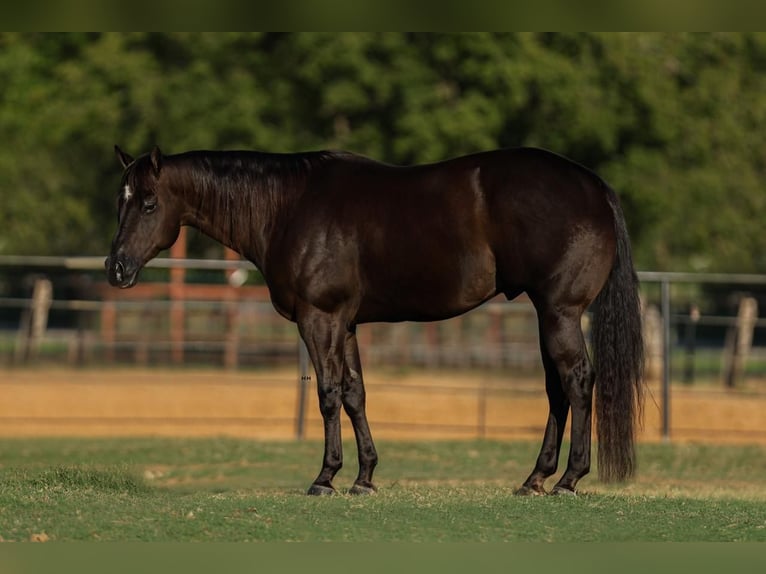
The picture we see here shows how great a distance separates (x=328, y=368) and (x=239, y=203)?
1.20 m

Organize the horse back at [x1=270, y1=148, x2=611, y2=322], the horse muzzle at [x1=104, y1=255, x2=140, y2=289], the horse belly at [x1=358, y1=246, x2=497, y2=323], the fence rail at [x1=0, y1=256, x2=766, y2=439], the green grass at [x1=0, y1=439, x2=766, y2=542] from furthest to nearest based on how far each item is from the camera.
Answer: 1. the fence rail at [x1=0, y1=256, x2=766, y2=439]
2. the horse muzzle at [x1=104, y1=255, x2=140, y2=289]
3. the horse belly at [x1=358, y1=246, x2=497, y2=323]
4. the horse back at [x1=270, y1=148, x2=611, y2=322]
5. the green grass at [x1=0, y1=439, x2=766, y2=542]

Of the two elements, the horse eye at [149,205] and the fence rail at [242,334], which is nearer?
the horse eye at [149,205]

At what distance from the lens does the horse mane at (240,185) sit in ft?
29.3

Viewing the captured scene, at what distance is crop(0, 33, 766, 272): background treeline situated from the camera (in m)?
27.6

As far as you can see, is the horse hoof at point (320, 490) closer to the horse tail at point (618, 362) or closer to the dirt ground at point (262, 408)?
the horse tail at point (618, 362)

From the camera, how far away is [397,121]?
27703 mm

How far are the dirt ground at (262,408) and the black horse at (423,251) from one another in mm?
7587

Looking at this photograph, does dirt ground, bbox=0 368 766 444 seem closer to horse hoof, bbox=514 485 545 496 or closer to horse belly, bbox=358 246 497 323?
horse hoof, bbox=514 485 545 496

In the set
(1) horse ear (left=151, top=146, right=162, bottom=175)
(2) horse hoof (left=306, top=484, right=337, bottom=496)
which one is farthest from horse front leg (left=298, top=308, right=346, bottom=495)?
(1) horse ear (left=151, top=146, right=162, bottom=175)

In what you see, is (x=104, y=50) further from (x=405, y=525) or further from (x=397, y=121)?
(x=405, y=525)

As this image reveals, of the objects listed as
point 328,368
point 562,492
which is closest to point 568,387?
point 562,492

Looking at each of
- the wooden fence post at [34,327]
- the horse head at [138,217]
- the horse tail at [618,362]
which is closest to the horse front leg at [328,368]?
the horse head at [138,217]

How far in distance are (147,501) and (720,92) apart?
24.6 metres

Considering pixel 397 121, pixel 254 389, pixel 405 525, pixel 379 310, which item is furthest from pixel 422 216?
pixel 397 121
